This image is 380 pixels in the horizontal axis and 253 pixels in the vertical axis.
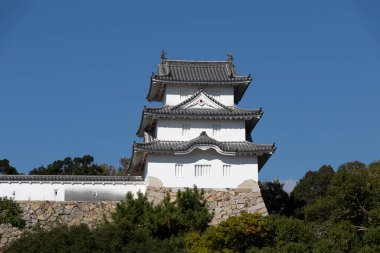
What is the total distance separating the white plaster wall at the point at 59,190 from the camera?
27.7m

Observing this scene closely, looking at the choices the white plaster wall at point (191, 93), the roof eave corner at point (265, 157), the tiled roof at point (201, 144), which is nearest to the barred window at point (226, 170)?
the tiled roof at point (201, 144)

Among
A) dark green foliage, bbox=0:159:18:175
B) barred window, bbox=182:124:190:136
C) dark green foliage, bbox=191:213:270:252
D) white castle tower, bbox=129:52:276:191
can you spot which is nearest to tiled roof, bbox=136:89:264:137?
white castle tower, bbox=129:52:276:191

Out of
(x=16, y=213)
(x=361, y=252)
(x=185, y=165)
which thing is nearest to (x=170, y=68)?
(x=185, y=165)

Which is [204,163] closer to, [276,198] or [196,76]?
[196,76]

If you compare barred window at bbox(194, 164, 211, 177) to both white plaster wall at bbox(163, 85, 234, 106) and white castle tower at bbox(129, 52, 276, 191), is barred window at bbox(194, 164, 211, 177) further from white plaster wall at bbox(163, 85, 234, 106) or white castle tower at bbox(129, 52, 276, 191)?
white plaster wall at bbox(163, 85, 234, 106)

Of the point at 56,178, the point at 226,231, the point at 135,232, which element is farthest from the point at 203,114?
the point at 135,232

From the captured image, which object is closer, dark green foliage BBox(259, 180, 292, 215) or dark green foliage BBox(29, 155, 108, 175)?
dark green foliage BBox(259, 180, 292, 215)

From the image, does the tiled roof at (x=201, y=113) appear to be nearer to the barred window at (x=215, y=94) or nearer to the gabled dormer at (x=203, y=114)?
the gabled dormer at (x=203, y=114)

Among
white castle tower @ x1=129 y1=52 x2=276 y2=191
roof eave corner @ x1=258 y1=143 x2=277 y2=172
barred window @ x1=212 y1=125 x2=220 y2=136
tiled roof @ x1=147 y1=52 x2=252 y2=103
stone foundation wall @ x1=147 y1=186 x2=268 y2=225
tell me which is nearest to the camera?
stone foundation wall @ x1=147 y1=186 x2=268 y2=225

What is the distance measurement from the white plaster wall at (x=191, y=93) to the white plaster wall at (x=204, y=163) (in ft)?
10.7

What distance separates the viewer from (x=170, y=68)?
31719 millimetres

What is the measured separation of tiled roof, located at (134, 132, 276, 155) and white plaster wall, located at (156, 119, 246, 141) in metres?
A: 0.44

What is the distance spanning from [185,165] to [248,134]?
434 centimetres

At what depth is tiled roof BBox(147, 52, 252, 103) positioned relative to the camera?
101 feet
